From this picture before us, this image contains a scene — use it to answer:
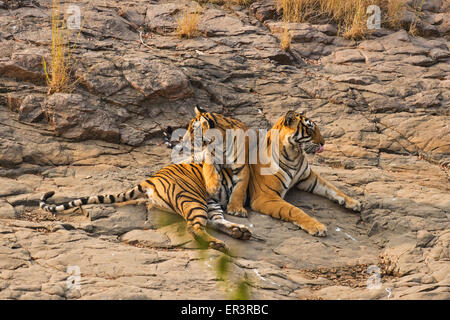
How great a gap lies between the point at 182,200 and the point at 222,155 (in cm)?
98

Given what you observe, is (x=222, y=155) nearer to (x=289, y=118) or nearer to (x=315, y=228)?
(x=289, y=118)

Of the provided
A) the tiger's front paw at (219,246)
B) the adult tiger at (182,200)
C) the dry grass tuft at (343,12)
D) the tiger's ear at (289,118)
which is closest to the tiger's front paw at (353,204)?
the tiger's ear at (289,118)

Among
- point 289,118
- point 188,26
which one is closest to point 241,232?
point 289,118

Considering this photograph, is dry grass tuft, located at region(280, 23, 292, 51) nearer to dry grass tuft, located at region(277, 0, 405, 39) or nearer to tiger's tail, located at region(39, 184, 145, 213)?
Answer: dry grass tuft, located at region(277, 0, 405, 39)

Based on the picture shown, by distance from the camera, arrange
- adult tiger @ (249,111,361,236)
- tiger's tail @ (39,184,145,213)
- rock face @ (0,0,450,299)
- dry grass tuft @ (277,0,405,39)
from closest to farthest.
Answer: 1. rock face @ (0,0,450,299)
2. tiger's tail @ (39,184,145,213)
3. adult tiger @ (249,111,361,236)
4. dry grass tuft @ (277,0,405,39)

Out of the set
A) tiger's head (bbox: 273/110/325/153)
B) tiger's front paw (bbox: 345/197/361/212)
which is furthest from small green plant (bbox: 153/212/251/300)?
tiger's front paw (bbox: 345/197/361/212)

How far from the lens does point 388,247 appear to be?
17.8 ft

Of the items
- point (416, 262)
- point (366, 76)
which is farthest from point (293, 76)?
point (416, 262)

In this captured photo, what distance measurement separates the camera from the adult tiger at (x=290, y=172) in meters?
6.20

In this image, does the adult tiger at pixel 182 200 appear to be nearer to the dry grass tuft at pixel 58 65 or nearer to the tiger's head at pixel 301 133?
the tiger's head at pixel 301 133

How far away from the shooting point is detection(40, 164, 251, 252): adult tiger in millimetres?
5301

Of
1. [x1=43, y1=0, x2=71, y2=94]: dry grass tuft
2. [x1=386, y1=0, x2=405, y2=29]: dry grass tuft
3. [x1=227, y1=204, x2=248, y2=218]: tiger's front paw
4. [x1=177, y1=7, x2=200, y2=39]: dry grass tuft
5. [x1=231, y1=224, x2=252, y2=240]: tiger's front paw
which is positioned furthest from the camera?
[x1=386, y1=0, x2=405, y2=29]: dry grass tuft

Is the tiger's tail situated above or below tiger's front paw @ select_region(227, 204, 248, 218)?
above

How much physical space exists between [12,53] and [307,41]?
5.10 m
